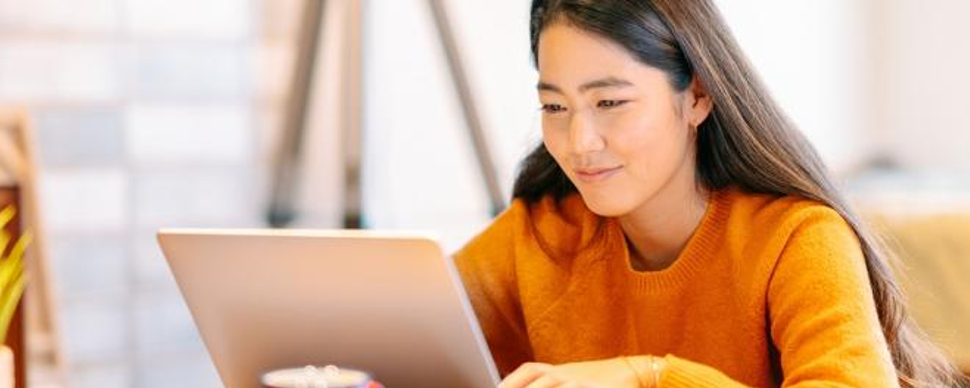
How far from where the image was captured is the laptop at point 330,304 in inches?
39.6

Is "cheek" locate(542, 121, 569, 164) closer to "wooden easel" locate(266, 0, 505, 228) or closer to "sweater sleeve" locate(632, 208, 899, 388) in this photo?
"sweater sleeve" locate(632, 208, 899, 388)

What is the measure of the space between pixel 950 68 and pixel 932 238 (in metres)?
1.74

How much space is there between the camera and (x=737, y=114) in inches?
52.6

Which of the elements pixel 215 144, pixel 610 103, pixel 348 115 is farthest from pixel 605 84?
pixel 215 144

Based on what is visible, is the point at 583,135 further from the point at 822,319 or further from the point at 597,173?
the point at 822,319

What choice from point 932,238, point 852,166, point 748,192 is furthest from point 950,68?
point 748,192

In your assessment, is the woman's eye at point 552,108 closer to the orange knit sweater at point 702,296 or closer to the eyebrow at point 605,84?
the eyebrow at point 605,84

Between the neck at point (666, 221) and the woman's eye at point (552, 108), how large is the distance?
17 cm

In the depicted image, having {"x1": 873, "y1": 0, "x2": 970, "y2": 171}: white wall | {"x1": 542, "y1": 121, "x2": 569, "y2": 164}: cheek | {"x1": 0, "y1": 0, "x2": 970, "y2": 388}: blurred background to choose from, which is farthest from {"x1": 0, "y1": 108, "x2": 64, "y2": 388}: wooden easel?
{"x1": 873, "y1": 0, "x2": 970, "y2": 171}: white wall

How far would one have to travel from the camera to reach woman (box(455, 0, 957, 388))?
47.4 inches

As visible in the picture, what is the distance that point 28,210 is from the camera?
5.14 feet

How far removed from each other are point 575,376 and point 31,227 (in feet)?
2.57

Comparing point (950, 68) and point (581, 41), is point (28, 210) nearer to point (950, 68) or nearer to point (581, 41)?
point (581, 41)

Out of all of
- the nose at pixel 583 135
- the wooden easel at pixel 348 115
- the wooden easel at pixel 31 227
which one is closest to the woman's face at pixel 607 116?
the nose at pixel 583 135
